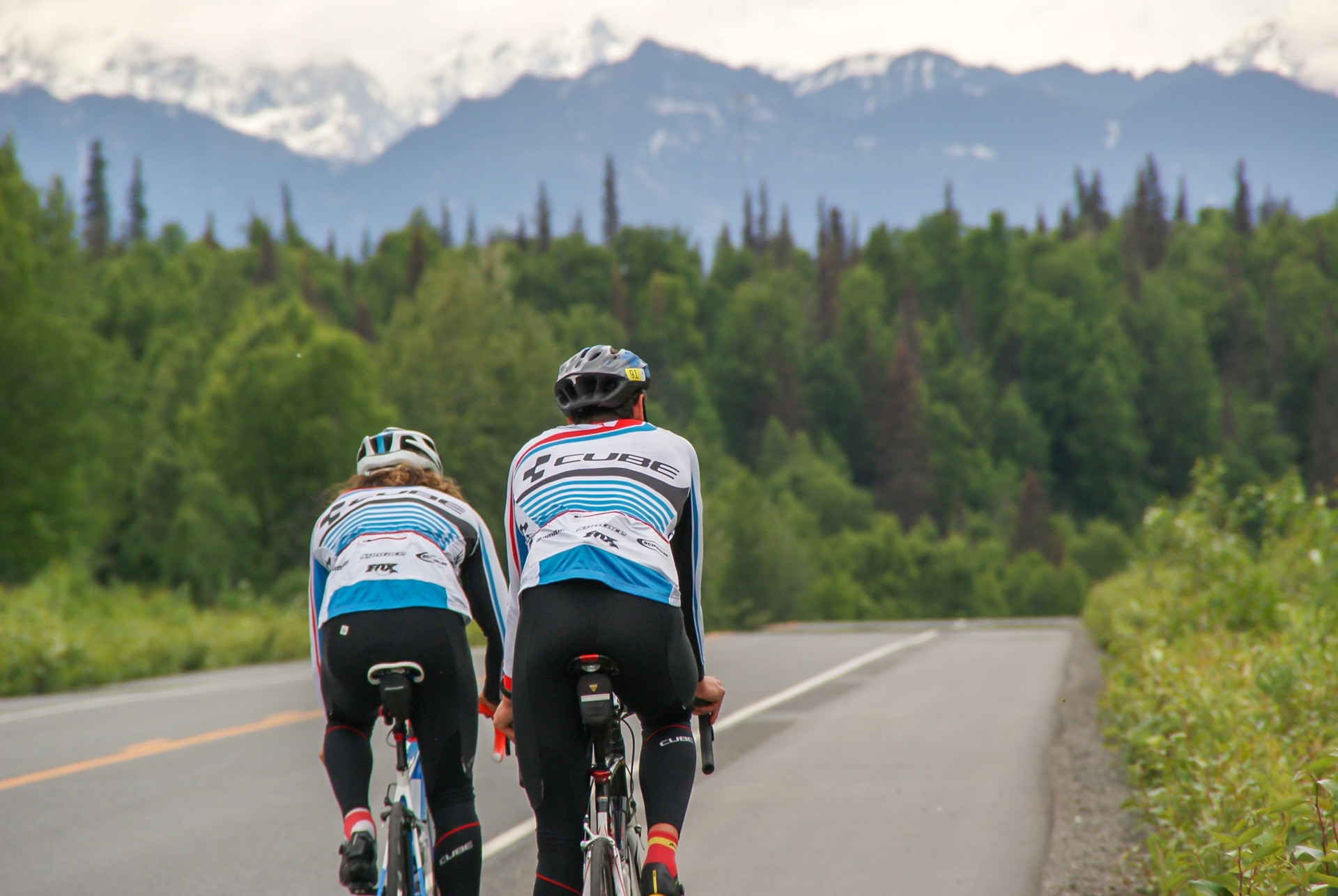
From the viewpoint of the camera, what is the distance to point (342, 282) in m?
128

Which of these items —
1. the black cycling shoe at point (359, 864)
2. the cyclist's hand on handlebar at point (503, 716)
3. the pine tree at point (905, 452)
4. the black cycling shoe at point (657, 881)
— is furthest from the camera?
the pine tree at point (905, 452)

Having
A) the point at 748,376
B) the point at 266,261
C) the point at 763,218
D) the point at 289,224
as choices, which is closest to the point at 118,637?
the point at 266,261

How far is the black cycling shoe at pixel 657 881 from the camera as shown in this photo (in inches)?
135

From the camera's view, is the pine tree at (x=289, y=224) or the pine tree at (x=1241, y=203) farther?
the pine tree at (x=1241, y=203)

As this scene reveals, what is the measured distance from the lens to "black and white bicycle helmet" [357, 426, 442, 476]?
15.2 ft

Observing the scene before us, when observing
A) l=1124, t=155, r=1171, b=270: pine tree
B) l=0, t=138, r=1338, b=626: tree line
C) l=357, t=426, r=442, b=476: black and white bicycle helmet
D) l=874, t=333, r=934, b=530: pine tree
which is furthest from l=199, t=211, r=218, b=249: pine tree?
l=357, t=426, r=442, b=476: black and white bicycle helmet

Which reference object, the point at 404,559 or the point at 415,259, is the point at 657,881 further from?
the point at 415,259

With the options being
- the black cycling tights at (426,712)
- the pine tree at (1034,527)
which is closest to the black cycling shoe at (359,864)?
the black cycling tights at (426,712)

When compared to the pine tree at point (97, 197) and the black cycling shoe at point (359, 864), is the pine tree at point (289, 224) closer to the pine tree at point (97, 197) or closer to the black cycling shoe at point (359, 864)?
the pine tree at point (97, 197)

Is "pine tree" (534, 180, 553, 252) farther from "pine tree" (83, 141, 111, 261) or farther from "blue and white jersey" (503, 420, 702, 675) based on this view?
"blue and white jersey" (503, 420, 702, 675)

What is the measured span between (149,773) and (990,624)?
90.8ft

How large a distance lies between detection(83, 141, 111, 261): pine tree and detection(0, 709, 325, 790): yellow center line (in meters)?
126

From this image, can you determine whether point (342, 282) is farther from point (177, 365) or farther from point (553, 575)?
point (553, 575)

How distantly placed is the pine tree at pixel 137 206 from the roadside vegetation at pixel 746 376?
36 centimetres
